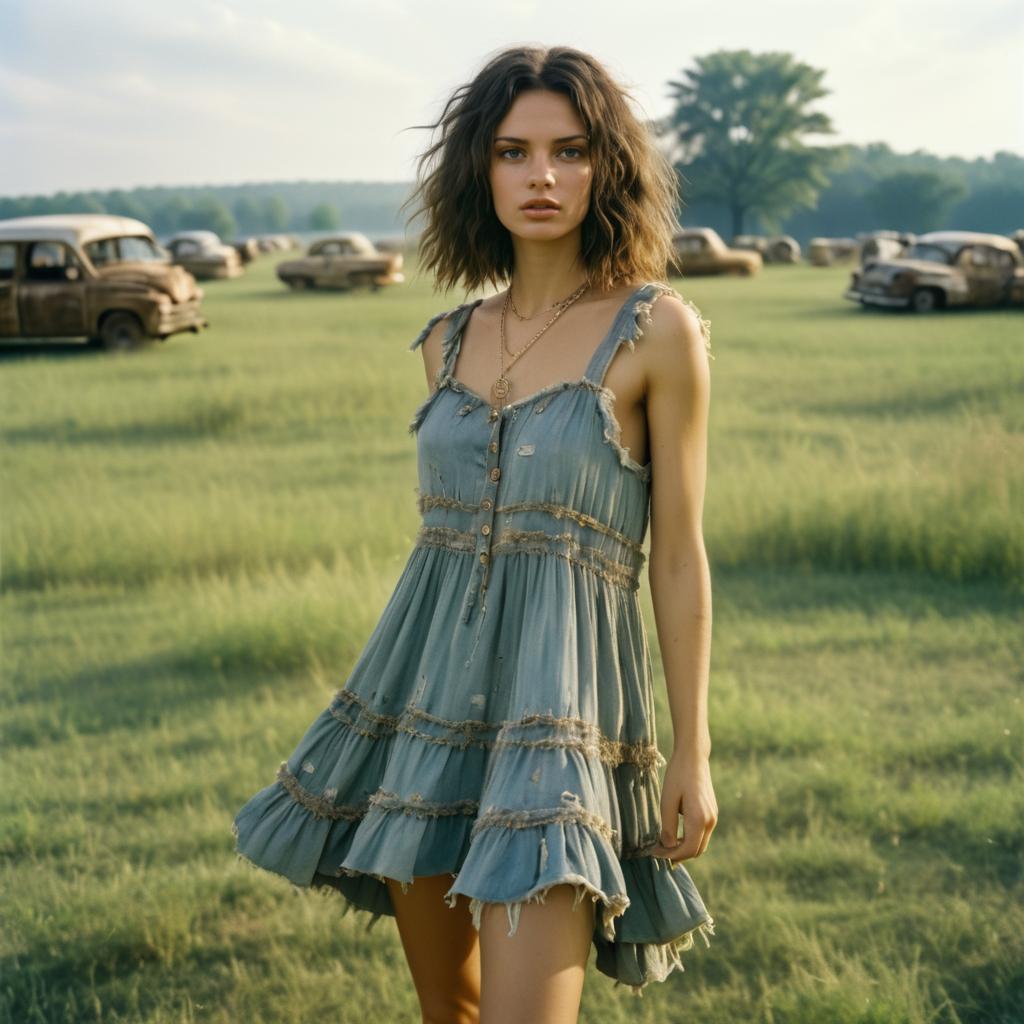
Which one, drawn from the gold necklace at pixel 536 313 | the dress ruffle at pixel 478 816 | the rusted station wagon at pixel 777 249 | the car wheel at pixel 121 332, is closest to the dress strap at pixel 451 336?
Answer: the gold necklace at pixel 536 313

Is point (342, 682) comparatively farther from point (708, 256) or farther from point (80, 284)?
point (708, 256)

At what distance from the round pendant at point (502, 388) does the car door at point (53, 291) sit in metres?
14.1

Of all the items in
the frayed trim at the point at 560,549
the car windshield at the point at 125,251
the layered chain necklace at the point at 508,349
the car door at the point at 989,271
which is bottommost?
the car door at the point at 989,271

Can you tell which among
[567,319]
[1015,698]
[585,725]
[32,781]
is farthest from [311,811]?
[1015,698]

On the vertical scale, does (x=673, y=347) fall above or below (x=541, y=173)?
below

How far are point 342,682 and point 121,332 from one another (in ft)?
36.3

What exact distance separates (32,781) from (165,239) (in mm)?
35627

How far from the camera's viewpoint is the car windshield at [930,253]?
2266cm

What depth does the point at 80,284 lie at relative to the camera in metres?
15.4

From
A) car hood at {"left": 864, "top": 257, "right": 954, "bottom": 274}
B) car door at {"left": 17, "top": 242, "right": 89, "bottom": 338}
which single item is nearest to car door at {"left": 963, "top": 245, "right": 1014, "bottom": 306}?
car hood at {"left": 864, "top": 257, "right": 954, "bottom": 274}

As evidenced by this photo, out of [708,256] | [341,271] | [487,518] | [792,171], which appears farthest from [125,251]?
[792,171]

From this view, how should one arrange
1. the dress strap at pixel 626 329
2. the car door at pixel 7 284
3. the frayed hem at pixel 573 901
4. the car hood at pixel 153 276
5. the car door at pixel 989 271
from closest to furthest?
the frayed hem at pixel 573 901 < the dress strap at pixel 626 329 < the car door at pixel 7 284 < the car hood at pixel 153 276 < the car door at pixel 989 271

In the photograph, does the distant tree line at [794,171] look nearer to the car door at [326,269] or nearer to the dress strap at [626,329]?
the car door at [326,269]

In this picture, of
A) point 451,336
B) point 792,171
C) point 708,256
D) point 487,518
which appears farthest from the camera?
point 792,171
